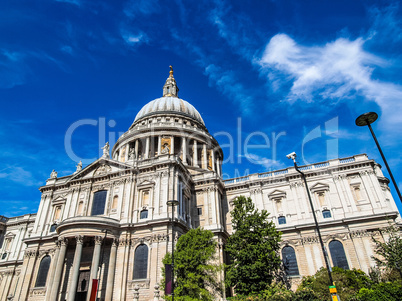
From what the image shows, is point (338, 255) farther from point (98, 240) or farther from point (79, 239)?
point (79, 239)

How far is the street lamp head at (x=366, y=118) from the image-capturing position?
50.2 ft

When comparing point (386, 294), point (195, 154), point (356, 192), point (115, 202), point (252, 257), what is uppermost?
point (195, 154)

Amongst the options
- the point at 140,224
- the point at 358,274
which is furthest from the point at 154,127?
the point at 358,274

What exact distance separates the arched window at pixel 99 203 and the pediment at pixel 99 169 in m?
2.50

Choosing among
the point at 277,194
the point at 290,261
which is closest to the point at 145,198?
the point at 277,194

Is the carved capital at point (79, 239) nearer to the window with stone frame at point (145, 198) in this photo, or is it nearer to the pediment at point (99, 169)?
the window with stone frame at point (145, 198)

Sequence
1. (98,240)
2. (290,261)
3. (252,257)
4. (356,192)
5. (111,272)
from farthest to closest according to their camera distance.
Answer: (356,192)
(290,261)
(98,240)
(111,272)
(252,257)

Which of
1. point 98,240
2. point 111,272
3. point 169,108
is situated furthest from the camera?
point 169,108

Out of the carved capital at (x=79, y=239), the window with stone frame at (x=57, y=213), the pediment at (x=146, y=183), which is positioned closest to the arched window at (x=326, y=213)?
the pediment at (x=146, y=183)

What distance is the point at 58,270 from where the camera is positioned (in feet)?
95.1

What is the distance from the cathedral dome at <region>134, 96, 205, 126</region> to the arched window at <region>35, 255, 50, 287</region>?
33.0 m

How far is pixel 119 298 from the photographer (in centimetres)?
2808

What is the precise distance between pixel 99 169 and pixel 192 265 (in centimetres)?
1987

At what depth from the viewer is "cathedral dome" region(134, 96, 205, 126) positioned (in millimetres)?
59594
